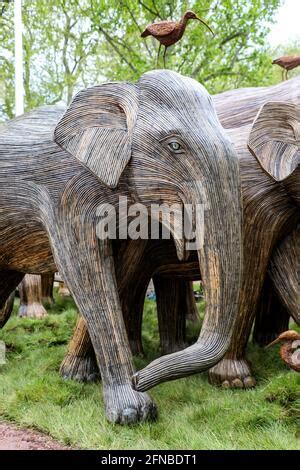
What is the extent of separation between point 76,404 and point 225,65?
8.48 metres

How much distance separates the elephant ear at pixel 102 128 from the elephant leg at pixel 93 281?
0.69 feet

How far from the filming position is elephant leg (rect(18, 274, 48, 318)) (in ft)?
17.9

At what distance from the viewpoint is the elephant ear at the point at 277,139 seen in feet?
9.69

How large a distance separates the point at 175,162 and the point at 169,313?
1571mm

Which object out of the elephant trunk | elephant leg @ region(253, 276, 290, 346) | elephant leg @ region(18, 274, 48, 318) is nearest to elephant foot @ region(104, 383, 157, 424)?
the elephant trunk

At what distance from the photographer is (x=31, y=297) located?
18.2 ft

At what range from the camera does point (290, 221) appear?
3.14m

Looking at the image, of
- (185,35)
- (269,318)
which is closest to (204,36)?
(185,35)

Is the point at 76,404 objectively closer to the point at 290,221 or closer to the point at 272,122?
the point at 290,221

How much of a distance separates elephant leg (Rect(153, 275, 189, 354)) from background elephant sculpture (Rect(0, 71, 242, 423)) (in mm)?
1049

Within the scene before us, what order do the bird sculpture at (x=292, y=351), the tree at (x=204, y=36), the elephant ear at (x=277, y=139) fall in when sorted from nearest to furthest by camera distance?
1. the bird sculpture at (x=292, y=351)
2. the elephant ear at (x=277, y=139)
3. the tree at (x=204, y=36)

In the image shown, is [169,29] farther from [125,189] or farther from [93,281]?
[93,281]

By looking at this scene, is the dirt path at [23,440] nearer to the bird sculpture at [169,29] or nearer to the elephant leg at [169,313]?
the elephant leg at [169,313]

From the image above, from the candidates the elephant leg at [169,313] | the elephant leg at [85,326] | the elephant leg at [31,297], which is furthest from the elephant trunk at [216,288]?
the elephant leg at [31,297]
